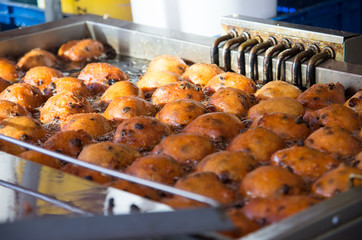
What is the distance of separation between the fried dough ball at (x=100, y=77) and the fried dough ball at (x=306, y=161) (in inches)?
71.7

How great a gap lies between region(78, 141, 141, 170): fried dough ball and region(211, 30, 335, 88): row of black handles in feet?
4.78

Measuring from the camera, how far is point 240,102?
3297 millimetres

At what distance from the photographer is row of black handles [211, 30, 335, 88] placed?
3.66 metres

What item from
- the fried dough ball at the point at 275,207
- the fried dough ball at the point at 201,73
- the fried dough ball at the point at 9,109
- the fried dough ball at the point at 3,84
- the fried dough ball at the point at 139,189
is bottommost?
the fried dough ball at the point at 201,73

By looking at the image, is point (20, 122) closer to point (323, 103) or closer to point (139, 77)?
point (139, 77)

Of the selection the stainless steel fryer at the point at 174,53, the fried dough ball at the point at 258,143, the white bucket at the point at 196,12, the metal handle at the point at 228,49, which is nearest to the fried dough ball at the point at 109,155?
the stainless steel fryer at the point at 174,53

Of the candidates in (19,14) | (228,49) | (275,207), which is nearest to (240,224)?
(275,207)

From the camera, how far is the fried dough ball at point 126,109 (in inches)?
128

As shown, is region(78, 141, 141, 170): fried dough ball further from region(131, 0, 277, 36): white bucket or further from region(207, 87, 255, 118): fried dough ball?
region(131, 0, 277, 36): white bucket

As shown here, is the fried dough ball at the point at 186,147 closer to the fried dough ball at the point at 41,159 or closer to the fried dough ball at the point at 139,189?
the fried dough ball at the point at 139,189

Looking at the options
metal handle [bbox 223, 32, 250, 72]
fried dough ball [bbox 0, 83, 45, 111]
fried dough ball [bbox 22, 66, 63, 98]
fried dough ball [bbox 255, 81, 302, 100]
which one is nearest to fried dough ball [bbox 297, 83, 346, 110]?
fried dough ball [bbox 255, 81, 302, 100]

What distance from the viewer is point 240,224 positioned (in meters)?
1.93

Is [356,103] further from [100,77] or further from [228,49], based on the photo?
[100,77]

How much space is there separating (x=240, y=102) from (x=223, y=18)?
1240 millimetres
